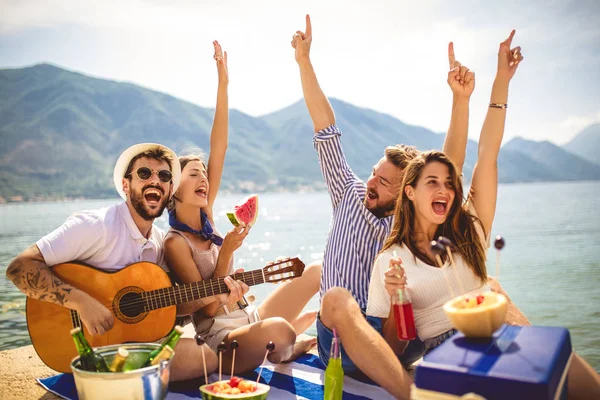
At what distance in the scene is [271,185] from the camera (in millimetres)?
154125

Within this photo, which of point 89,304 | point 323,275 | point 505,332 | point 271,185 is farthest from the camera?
point 271,185

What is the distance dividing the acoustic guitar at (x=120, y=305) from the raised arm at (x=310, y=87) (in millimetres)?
1410

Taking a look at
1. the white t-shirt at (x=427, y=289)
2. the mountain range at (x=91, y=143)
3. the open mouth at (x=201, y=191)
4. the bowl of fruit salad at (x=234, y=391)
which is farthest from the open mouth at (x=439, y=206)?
the mountain range at (x=91, y=143)

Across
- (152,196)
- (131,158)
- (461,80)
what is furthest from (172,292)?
(461,80)

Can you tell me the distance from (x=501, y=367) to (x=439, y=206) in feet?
5.38

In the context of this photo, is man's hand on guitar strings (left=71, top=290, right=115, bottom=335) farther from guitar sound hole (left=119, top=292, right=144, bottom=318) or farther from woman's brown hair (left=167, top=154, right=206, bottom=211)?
woman's brown hair (left=167, top=154, right=206, bottom=211)

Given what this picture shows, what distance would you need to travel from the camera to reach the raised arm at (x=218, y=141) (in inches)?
199

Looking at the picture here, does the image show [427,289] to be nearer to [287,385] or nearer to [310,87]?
[287,385]

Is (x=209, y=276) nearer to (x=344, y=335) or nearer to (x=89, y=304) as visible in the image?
(x=89, y=304)

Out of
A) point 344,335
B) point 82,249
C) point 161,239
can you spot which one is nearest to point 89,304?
point 82,249

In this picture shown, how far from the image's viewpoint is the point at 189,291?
418cm

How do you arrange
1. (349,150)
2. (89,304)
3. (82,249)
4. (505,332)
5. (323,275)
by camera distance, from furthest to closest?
(349,150) → (323,275) → (82,249) → (89,304) → (505,332)

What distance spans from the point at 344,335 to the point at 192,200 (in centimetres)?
184

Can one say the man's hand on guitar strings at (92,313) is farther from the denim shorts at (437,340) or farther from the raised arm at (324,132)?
the denim shorts at (437,340)
